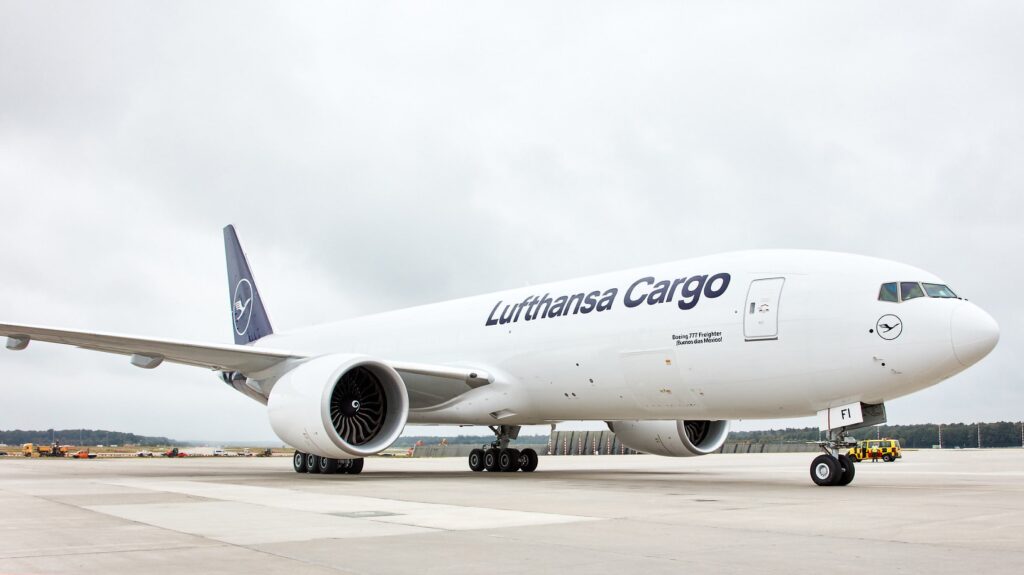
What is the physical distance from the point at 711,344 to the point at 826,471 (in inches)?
96.2

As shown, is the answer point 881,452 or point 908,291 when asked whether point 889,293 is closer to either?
point 908,291

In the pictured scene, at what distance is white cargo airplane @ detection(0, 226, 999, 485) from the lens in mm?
11930

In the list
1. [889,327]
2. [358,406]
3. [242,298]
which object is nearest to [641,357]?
[889,327]

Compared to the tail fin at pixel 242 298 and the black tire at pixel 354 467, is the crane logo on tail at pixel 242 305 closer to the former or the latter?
the tail fin at pixel 242 298

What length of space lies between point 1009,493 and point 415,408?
11.5 m

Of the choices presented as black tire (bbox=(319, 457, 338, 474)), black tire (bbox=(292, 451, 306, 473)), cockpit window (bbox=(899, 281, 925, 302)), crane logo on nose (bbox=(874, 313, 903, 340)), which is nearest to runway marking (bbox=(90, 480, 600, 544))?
crane logo on nose (bbox=(874, 313, 903, 340))

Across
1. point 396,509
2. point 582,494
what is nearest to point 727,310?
point 582,494

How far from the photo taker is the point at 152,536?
671 cm

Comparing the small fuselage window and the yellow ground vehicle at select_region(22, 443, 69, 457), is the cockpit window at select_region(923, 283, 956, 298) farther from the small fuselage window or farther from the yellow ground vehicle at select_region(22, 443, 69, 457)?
the yellow ground vehicle at select_region(22, 443, 69, 457)

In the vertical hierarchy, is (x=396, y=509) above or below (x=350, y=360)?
below

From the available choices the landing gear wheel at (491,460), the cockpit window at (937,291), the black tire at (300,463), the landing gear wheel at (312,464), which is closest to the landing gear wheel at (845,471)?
the cockpit window at (937,291)

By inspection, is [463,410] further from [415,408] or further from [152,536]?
[152,536]

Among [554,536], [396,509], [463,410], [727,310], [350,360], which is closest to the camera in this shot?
[554,536]

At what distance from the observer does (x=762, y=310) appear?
12.8 m
